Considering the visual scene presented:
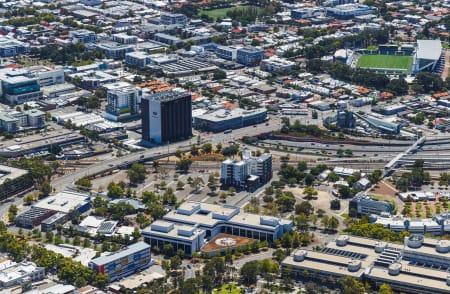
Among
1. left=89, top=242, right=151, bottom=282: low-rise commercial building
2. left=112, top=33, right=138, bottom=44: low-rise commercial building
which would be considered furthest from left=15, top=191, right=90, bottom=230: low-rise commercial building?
left=112, top=33, right=138, bottom=44: low-rise commercial building

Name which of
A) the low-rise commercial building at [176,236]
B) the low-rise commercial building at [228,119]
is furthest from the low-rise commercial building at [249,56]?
the low-rise commercial building at [176,236]

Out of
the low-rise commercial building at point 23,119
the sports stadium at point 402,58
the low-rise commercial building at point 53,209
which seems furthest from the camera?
the sports stadium at point 402,58

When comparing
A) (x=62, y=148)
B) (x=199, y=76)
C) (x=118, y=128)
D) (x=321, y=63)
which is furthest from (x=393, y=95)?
(x=62, y=148)

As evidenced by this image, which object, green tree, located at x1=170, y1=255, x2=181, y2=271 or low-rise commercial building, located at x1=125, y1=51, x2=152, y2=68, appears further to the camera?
low-rise commercial building, located at x1=125, y1=51, x2=152, y2=68

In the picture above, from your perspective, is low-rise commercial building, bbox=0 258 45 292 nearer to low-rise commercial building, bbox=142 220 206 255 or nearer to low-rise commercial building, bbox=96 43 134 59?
low-rise commercial building, bbox=142 220 206 255

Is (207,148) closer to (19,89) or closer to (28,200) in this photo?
(28,200)

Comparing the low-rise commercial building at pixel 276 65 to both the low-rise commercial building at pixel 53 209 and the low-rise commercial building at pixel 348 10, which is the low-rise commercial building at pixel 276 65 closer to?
the low-rise commercial building at pixel 348 10
